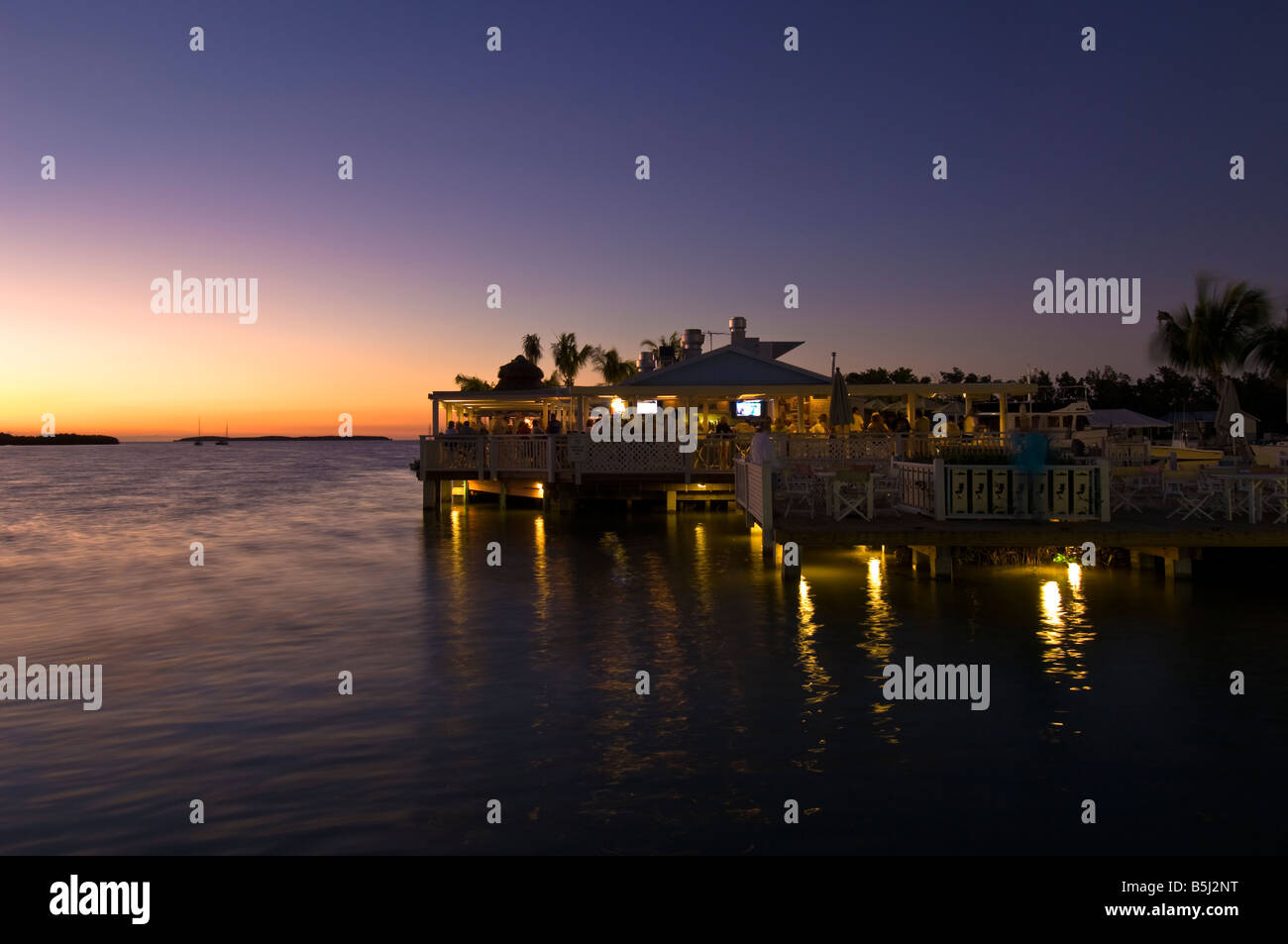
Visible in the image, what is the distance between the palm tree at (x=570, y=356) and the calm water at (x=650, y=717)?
2212 inches

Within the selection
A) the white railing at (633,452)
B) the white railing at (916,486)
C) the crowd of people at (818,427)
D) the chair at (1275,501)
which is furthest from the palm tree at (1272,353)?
the white railing at (916,486)

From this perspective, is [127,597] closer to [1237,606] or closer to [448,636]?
[448,636]

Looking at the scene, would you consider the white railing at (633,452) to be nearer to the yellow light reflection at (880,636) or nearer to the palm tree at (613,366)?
the yellow light reflection at (880,636)

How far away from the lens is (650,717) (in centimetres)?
835

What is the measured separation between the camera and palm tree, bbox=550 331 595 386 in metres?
72.6

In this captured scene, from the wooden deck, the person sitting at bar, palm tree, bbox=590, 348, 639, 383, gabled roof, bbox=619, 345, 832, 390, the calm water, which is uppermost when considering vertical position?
palm tree, bbox=590, 348, 639, 383

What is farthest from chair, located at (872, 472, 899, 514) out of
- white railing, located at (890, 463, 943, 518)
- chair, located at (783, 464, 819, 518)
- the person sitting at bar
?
the person sitting at bar

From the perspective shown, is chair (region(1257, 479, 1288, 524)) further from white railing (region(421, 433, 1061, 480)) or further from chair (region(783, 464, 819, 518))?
white railing (region(421, 433, 1061, 480))

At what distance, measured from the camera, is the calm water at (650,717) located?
6.07 meters

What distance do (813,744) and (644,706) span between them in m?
1.84

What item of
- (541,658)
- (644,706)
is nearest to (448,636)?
(541,658)

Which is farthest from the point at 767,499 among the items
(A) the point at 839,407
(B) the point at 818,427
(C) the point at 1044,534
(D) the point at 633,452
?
(B) the point at 818,427

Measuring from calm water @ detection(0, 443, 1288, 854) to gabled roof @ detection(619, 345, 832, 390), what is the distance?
37.3 feet
